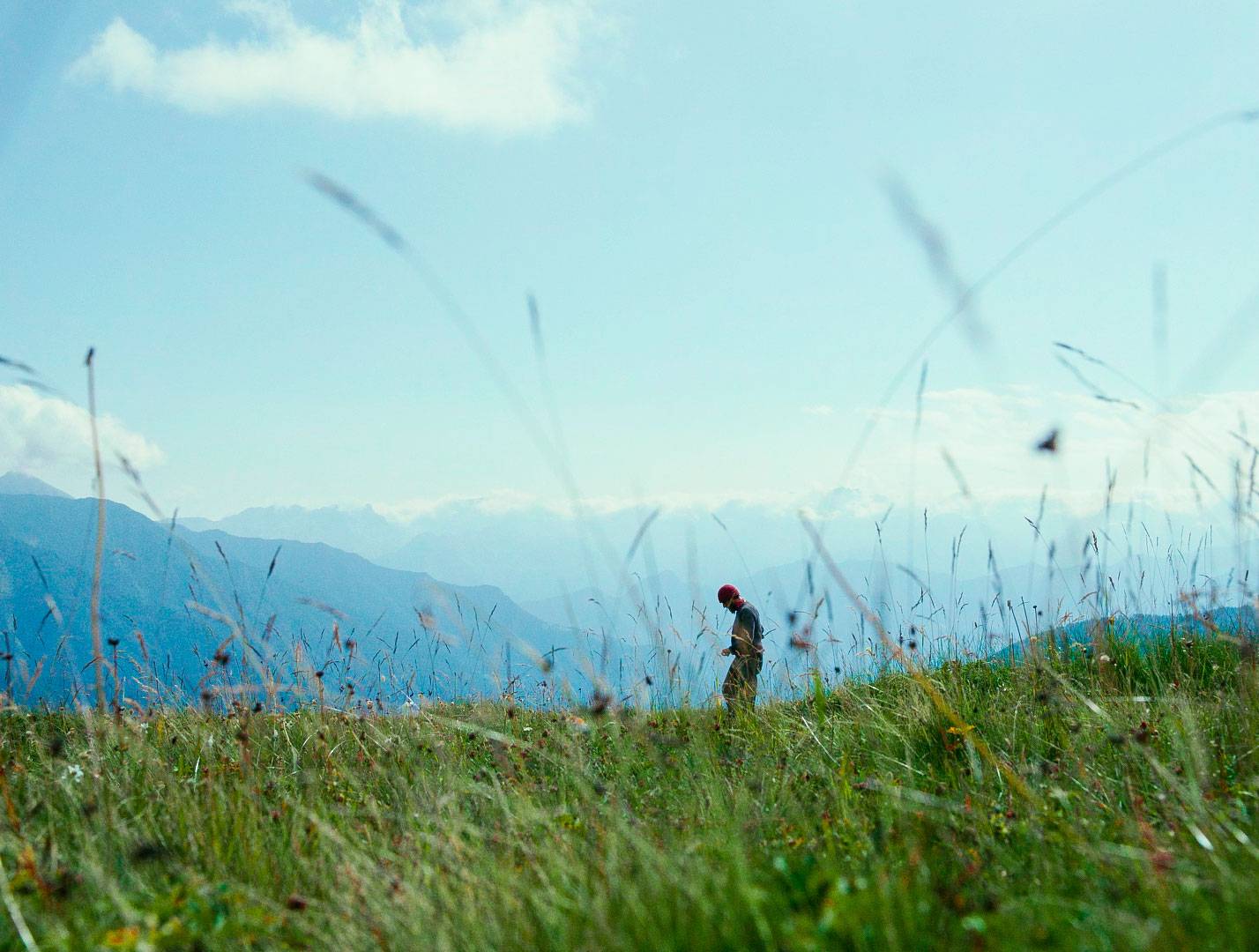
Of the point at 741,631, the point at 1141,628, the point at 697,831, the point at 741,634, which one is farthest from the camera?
the point at 741,631

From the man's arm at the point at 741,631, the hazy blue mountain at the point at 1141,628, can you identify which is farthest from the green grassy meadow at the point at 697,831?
the man's arm at the point at 741,631

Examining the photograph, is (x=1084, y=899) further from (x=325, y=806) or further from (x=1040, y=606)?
(x=1040, y=606)

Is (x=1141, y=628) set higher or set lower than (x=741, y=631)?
higher

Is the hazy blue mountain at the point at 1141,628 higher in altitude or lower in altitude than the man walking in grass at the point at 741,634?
higher

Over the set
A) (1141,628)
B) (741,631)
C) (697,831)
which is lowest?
(741,631)

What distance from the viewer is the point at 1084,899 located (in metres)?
1.94

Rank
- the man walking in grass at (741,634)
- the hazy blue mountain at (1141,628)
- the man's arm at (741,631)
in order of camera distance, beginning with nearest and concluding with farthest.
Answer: the hazy blue mountain at (1141,628) → the man's arm at (741,631) → the man walking in grass at (741,634)

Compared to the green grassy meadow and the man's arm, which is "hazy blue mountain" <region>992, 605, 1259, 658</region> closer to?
the green grassy meadow

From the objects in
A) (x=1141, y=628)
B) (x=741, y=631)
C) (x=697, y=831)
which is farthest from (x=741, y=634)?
(x=697, y=831)

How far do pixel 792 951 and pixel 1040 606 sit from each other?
4.27 meters

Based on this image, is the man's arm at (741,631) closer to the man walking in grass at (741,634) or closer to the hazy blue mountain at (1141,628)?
the man walking in grass at (741,634)

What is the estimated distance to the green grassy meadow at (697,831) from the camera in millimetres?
1667

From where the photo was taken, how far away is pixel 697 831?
266cm

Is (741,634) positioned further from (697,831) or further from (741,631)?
(697,831)
